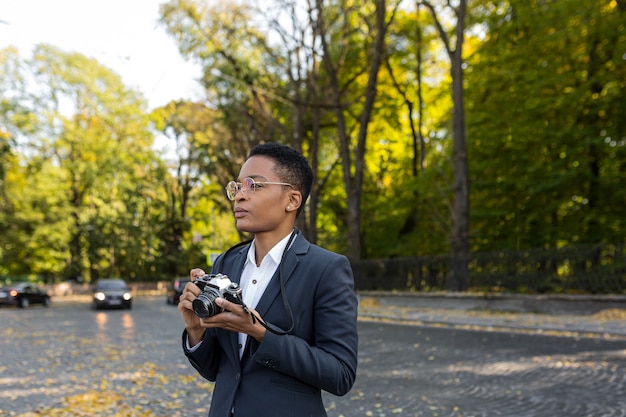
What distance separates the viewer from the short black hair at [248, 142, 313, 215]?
222 cm

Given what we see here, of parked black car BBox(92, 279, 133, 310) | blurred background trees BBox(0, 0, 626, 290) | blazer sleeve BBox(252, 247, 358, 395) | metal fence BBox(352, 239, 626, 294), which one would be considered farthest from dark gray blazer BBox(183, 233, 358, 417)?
parked black car BBox(92, 279, 133, 310)

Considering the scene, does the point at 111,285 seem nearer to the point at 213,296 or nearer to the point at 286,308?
the point at 286,308

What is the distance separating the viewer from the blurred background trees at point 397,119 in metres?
21.2

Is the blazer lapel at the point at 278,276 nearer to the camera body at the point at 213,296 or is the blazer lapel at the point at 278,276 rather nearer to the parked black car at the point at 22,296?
the camera body at the point at 213,296

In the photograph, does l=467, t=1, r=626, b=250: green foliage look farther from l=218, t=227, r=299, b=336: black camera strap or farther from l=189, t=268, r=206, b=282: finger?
l=189, t=268, r=206, b=282: finger

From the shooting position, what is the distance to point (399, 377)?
8836 millimetres

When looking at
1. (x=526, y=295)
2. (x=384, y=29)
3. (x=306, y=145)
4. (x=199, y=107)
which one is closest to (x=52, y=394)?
(x=526, y=295)

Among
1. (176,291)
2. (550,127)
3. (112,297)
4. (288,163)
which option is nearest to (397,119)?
(550,127)

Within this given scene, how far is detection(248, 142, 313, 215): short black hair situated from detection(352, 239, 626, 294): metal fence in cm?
1600

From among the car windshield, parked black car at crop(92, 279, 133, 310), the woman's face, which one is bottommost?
parked black car at crop(92, 279, 133, 310)

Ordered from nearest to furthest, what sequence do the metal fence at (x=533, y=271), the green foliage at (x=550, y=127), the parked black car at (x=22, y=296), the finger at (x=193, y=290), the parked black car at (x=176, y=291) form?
the finger at (x=193, y=290) < the metal fence at (x=533, y=271) < the green foliage at (x=550, y=127) < the parked black car at (x=176, y=291) < the parked black car at (x=22, y=296)

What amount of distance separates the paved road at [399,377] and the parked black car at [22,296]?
804 inches

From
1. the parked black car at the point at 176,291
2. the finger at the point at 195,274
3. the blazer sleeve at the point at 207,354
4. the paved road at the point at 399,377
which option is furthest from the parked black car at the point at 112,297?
the finger at the point at 195,274

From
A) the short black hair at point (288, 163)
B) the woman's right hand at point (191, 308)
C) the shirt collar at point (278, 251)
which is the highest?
the short black hair at point (288, 163)
